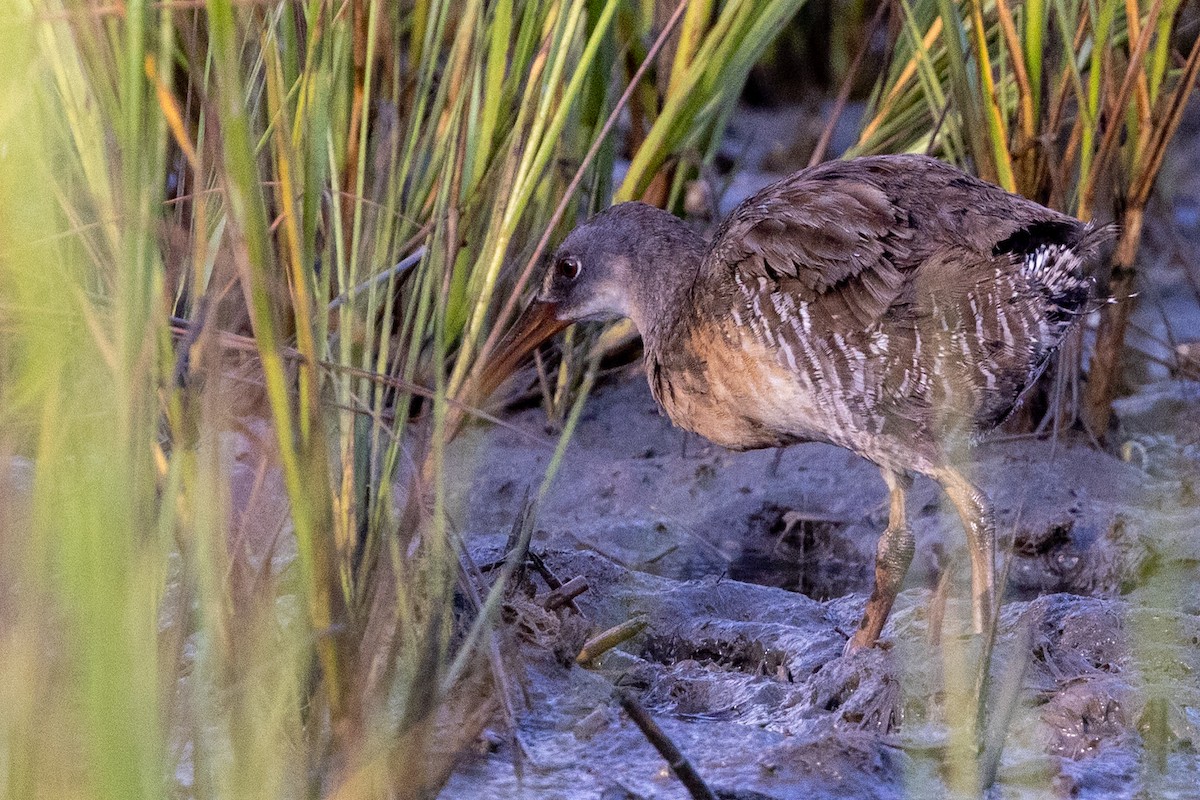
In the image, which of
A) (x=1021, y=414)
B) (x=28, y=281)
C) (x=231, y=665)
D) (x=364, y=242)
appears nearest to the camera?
(x=28, y=281)

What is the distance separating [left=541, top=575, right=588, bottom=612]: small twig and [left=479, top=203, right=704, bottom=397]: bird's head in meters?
0.53

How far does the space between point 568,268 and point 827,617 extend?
0.94 meters

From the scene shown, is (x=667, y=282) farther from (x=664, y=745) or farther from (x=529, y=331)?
(x=664, y=745)

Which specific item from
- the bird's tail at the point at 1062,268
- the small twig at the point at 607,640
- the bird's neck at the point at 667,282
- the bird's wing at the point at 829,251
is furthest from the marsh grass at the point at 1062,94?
the small twig at the point at 607,640

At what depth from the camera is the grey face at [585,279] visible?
10.4 feet

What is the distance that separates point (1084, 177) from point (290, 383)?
2.02 meters

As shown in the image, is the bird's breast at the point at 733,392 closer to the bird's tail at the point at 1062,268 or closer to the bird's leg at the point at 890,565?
the bird's leg at the point at 890,565

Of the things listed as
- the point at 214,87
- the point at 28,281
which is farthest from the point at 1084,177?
the point at 28,281

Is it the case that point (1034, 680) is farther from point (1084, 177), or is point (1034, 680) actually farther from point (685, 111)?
point (685, 111)

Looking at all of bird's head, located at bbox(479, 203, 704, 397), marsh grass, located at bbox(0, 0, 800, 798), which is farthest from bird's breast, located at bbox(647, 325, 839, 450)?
marsh grass, located at bbox(0, 0, 800, 798)

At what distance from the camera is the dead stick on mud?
1.77m

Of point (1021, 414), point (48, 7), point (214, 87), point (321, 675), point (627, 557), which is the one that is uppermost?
point (48, 7)

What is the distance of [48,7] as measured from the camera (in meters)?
1.89

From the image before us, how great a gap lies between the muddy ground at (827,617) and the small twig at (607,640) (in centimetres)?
3
